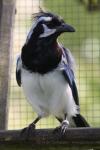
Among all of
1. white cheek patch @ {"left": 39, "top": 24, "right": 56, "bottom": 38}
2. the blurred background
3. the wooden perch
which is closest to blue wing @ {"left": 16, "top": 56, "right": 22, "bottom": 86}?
the blurred background

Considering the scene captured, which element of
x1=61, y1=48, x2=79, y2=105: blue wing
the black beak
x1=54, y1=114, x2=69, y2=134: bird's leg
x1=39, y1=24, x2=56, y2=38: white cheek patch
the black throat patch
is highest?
the black beak

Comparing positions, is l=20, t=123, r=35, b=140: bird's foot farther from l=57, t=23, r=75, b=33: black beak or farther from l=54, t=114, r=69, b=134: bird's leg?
l=57, t=23, r=75, b=33: black beak

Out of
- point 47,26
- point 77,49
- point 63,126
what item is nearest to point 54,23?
point 47,26

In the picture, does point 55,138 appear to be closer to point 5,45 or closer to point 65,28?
point 65,28

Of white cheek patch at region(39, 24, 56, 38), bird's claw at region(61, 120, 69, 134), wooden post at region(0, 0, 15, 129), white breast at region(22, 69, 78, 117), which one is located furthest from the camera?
wooden post at region(0, 0, 15, 129)

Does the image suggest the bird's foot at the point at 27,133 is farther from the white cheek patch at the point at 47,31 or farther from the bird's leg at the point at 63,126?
the white cheek patch at the point at 47,31

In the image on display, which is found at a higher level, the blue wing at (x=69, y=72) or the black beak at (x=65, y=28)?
the black beak at (x=65, y=28)

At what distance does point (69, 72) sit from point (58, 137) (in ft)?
2.34

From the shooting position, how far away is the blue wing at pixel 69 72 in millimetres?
4223

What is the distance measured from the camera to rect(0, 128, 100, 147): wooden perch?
3557 millimetres

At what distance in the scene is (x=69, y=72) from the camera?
14.0 feet

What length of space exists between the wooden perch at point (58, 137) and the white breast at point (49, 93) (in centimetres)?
45

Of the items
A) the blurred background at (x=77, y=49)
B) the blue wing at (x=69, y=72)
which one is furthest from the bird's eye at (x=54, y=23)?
the blurred background at (x=77, y=49)

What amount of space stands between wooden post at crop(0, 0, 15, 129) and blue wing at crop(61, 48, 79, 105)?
1.16ft
